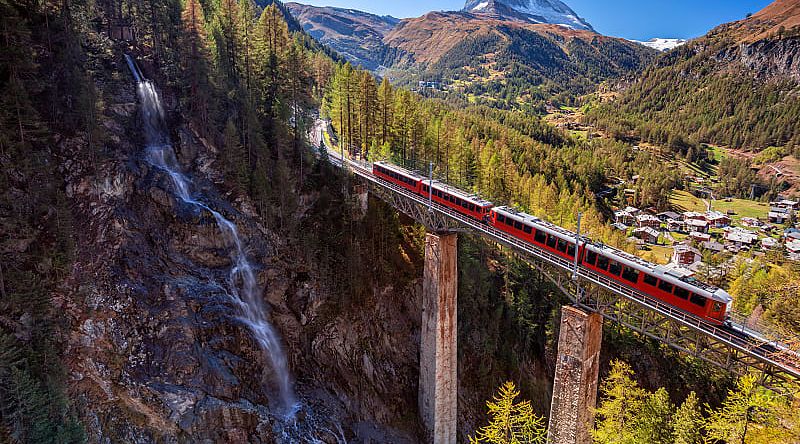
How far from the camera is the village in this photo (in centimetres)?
6616

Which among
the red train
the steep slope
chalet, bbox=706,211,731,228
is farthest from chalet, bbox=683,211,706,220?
the red train

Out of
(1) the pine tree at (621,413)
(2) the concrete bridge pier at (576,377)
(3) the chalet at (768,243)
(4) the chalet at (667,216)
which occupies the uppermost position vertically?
(1) the pine tree at (621,413)

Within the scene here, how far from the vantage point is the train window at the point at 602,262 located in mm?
23953

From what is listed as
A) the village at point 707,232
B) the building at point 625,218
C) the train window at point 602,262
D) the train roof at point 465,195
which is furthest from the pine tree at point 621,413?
the building at point 625,218

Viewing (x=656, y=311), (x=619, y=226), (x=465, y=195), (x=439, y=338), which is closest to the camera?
(x=656, y=311)

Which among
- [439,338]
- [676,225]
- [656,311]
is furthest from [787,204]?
[439,338]

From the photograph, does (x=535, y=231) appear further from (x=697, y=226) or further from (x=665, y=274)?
(x=697, y=226)

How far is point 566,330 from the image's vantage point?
2509 centimetres

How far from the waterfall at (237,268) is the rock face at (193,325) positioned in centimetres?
62

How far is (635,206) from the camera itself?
95.9 metres

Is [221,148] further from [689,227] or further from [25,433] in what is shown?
[689,227]

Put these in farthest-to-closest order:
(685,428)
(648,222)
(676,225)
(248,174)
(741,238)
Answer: (676,225), (648,222), (741,238), (248,174), (685,428)

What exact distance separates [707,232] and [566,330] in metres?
77.7

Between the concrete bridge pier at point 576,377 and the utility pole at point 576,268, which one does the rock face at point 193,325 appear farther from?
the utility pole at point 576,268
